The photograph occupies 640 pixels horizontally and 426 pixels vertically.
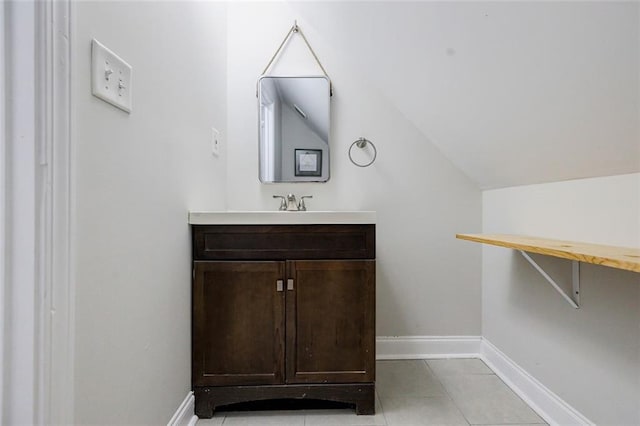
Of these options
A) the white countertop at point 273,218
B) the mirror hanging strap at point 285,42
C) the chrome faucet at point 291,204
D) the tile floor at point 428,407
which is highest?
the mirror hanging strap at point 285,42

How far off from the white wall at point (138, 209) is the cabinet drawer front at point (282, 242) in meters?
0.09

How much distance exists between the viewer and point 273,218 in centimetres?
138

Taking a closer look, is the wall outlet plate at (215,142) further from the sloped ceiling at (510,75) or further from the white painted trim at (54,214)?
the white painted trim at (54,214)

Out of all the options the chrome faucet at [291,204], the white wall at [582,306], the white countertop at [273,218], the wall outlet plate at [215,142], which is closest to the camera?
the white wall at [582,306]

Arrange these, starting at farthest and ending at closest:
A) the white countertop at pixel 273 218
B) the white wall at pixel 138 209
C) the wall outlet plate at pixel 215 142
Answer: the wall outlet plate at pixel 215 142, the white countertop at pixel 273 218, the white wall at pixel 138 209

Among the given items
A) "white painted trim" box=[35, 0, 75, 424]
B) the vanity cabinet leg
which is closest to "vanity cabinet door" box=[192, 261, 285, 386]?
the vanity cabinet leg

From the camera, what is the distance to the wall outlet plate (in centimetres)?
171

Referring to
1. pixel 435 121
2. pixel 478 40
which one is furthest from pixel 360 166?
pixel 478 40

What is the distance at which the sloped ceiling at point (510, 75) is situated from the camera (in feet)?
2.78

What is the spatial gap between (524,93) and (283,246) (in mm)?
A: 975

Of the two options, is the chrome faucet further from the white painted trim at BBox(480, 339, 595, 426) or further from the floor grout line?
the white painted trim at BBox(480, 339, 595, 426)

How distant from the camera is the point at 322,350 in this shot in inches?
54.5

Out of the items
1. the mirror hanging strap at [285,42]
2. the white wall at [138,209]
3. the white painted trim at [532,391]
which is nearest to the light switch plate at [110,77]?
the white wall at [138,209]
